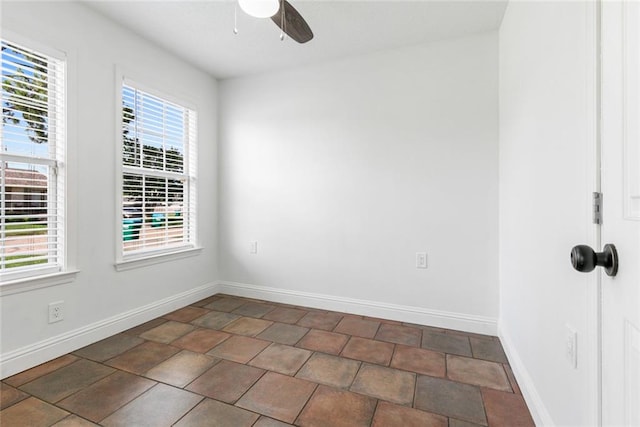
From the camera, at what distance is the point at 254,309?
299cm

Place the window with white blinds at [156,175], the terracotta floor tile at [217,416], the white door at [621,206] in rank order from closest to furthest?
the white door at [621,206] < the terracotta floor tile at [217,416] < the window with white blinds at [156,175]

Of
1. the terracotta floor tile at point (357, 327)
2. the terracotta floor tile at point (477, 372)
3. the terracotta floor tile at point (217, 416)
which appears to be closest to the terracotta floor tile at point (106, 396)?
the terracotta floor tile at point (217, 416)

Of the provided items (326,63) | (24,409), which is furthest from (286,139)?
(24,409)

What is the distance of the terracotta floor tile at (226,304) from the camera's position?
9.87 ft

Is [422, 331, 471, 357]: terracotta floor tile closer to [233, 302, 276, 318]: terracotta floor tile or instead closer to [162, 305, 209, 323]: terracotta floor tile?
[233, 302, 276, 318]: terracotta floor tile

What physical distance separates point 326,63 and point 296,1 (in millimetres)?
896

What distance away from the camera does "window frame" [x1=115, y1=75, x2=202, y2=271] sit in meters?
2.44

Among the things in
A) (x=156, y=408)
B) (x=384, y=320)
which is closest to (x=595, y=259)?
(x=156, y=408)

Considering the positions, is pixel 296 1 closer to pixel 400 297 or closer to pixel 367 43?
pixel 367 43

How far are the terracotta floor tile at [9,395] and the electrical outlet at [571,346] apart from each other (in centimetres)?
268

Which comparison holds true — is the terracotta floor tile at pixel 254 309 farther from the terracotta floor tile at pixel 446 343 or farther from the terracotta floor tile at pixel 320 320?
the terracotta floor tile at pixel 446 343

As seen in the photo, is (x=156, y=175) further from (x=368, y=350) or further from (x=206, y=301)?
(x=368, y=350)

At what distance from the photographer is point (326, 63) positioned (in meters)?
2.95

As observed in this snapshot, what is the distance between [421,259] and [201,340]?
199cm
